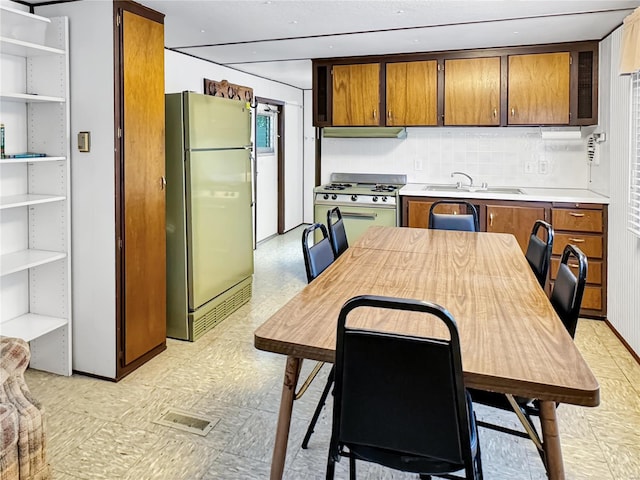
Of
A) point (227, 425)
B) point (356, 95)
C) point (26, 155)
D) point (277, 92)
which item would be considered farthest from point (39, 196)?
point (277, 92)

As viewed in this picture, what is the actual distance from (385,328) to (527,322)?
480mm

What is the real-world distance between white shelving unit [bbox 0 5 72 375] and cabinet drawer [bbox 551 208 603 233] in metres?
3.60

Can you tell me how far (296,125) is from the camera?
25.7 feet

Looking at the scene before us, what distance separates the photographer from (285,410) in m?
1.75

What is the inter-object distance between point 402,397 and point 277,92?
6.18 metres

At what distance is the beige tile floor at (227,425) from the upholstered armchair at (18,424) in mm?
348

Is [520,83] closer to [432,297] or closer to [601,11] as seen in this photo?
[601,11]

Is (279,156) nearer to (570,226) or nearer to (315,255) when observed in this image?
(570,226)

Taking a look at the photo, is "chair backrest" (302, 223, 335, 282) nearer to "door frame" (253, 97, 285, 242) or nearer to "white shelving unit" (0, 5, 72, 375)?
"white shelving unit" (0, 5, 72, 375)

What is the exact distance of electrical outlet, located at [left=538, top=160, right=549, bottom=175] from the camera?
4812 millimetres

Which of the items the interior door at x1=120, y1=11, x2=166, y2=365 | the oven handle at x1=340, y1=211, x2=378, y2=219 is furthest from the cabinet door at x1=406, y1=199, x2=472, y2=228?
the interior door at x1=120, y1=11, x2=166, y2=365

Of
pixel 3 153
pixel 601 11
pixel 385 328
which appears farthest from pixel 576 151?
pixel 3 153

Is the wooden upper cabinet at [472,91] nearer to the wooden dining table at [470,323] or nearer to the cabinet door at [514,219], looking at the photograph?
the cabinet door at [514,219]


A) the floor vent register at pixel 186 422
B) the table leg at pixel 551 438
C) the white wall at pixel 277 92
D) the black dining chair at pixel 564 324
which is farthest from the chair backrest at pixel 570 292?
the white wall at pixel 277 92
